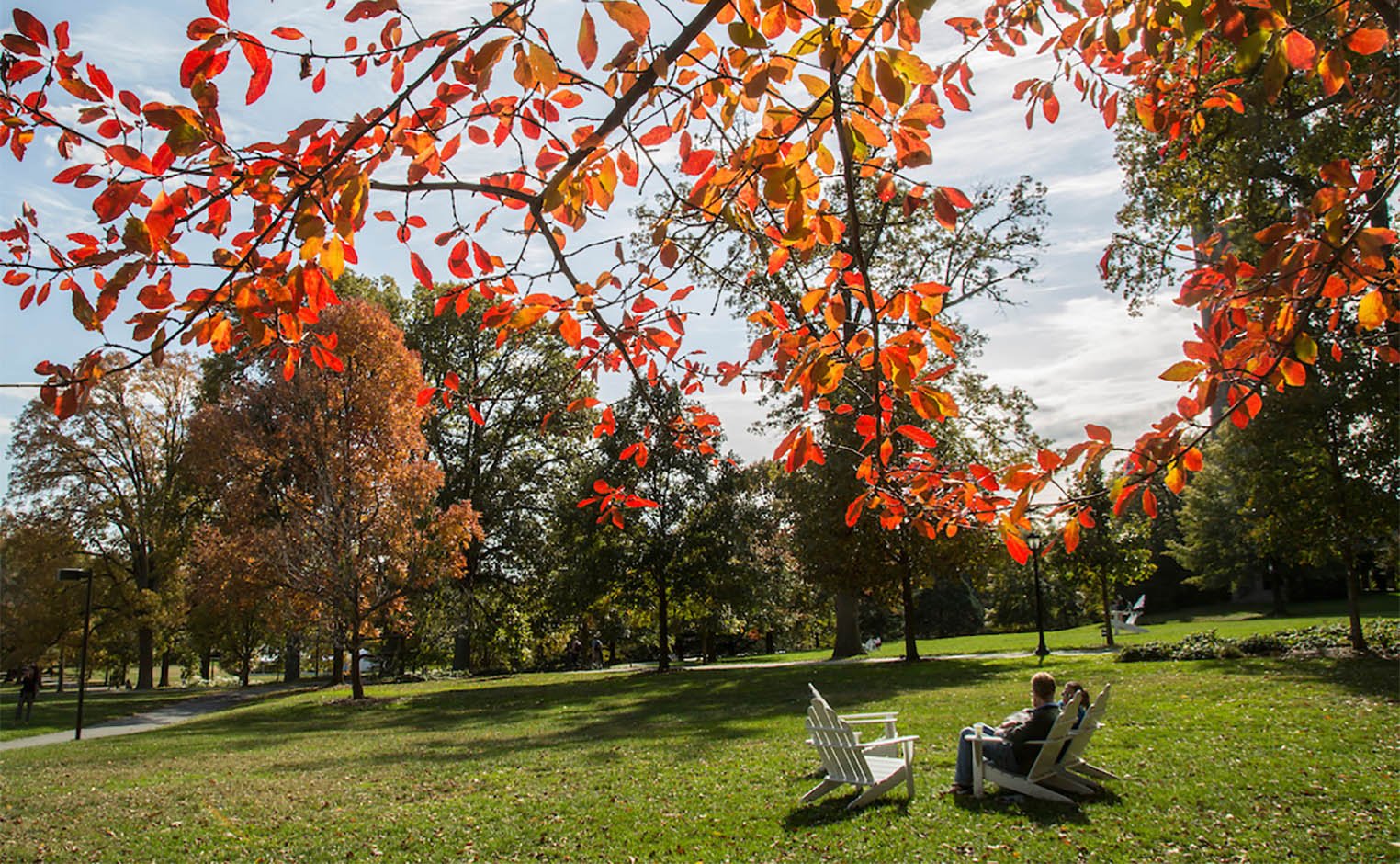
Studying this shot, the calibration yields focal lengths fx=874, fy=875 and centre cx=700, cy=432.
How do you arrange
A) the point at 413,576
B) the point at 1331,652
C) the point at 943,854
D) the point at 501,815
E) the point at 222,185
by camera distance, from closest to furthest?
the point at 222,185, the point at 943,854, the point at 501,815, the point at 1331,652, the point at 413,576

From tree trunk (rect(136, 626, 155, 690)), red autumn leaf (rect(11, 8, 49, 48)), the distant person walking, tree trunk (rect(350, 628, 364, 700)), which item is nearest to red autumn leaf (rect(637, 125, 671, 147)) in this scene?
red autumn leaf (rect(11, 8, 49, 48))

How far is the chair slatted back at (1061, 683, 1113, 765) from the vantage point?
678cm

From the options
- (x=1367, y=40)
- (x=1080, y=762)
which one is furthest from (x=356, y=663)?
(x=1367, y=40)

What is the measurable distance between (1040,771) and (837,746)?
152 cm

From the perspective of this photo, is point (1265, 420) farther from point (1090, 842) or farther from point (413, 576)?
point (413, 576)

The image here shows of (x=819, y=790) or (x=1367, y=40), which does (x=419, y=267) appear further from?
(x=819, y=790)

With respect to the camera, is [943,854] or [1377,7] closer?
[1377,7]

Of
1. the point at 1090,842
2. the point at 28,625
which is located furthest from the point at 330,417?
the point at 1090,842

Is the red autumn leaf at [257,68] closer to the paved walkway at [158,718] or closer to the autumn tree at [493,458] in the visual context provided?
the paved walkway at [158,718]

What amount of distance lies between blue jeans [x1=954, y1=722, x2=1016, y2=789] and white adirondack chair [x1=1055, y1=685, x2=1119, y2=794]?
35 cm

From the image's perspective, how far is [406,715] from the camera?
56.3ft

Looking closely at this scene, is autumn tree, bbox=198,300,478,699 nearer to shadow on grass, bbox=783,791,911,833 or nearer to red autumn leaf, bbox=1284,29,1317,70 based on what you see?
shadow on grass, bbox=783,791,911,833

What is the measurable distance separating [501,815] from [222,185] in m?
6.26

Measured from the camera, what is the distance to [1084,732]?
6793 millimetres
